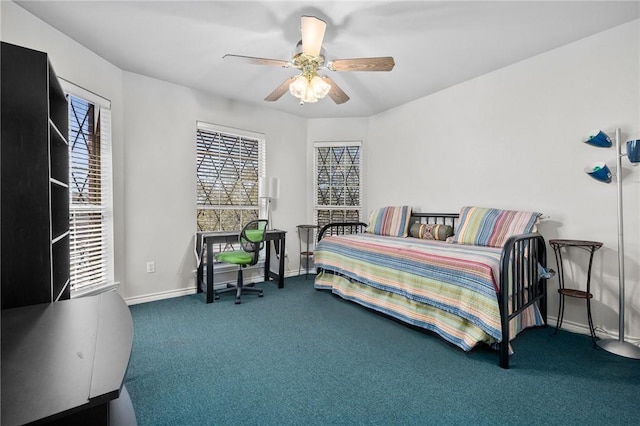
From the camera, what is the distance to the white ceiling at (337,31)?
6.43 ft

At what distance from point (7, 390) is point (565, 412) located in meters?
2.11

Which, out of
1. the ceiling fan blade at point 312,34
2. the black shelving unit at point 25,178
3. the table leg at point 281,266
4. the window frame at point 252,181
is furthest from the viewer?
the table leg at point 281,266

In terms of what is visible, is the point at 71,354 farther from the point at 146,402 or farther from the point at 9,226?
the point at 146,402

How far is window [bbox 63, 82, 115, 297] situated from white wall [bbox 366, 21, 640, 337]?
347 cm

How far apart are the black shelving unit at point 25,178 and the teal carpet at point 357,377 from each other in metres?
0.80

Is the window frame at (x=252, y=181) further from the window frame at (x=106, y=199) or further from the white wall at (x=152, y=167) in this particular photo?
the window frame at (x=106, y=199)

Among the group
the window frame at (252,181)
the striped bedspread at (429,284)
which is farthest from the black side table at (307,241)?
the striped bedspread at (429,284)

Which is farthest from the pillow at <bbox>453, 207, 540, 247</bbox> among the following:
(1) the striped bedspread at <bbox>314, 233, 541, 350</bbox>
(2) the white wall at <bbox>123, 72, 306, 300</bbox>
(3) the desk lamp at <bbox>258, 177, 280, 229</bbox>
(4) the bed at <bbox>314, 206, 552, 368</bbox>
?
(2) the white wall at <bbox>123, 72, 306, 300</bbox>

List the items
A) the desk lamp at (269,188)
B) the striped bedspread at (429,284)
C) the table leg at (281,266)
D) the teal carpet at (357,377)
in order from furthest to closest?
the desk lamp at (269,188), the table leg at (281,266), the striped bedspread at (429,284), the teal carpet at (357,377)

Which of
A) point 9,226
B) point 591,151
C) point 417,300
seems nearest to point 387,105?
point 591,151

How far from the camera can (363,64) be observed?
210 centimetres

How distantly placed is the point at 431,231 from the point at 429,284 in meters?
1.11

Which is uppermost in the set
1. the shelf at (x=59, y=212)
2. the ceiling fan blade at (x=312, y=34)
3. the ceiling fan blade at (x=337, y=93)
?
the ceiling fan blade at (x=312, y=34)

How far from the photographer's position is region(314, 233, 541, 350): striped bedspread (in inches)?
74.9
